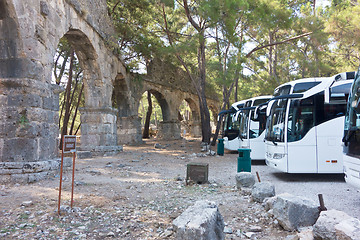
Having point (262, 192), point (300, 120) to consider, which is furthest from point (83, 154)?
point (300, 120)

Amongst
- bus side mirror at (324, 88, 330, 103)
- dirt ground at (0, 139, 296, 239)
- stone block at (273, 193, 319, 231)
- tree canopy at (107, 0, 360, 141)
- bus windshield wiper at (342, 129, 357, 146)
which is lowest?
dirt ground at (0, 139, 296, 239)

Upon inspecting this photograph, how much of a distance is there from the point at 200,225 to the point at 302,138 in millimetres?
4088

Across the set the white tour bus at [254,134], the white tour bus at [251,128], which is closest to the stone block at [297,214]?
the white tour bus at [251,128]

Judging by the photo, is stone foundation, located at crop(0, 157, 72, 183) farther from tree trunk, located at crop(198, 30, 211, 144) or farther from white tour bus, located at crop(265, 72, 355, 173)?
tree trunk, located at crop(198, 30, 211, 144)

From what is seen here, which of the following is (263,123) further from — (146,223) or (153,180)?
(146,223)

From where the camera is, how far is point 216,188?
17.4ft

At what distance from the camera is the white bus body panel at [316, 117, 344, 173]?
564 cm

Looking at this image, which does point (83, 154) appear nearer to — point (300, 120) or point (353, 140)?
point (300, 120)

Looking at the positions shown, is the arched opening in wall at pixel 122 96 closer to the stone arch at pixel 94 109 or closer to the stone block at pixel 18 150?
the stone arch at pixel 94 109

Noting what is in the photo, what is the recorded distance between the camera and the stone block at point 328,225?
7.98 ft

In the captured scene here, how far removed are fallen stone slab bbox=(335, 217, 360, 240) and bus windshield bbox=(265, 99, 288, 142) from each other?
11.7 feet

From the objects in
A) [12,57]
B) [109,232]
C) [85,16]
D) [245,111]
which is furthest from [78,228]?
[245,111]

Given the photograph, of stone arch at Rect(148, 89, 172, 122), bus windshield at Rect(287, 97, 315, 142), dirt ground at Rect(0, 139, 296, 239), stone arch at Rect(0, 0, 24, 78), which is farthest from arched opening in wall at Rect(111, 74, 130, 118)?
bus windshield at Rect(287, 97, 315, 142)

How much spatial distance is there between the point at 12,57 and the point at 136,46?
8.81 metres
